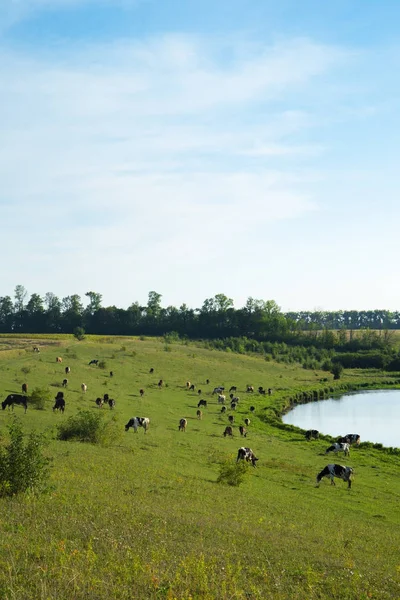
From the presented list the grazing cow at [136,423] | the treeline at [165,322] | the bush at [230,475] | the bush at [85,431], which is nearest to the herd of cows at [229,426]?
the grazing cow at [136,423]

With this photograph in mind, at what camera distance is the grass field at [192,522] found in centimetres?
1148

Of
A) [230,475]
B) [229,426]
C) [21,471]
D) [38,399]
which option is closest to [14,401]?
[38,399]

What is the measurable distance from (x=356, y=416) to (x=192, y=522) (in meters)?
60.3

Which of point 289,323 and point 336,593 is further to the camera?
point 289,323

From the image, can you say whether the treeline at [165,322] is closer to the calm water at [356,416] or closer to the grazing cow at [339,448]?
the calm water at [356,416]

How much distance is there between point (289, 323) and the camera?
6634 inches

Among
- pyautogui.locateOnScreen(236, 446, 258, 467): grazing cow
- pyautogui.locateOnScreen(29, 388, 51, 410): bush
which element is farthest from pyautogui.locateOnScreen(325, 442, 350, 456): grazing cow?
pyautogui.locateOnScreen(29, 388, 51, 410): bush

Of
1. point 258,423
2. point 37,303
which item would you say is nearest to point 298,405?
point 258,423

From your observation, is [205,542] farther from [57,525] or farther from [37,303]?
[37,303]

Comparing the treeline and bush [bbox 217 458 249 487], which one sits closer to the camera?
bush [bbox 217 458 249 487]

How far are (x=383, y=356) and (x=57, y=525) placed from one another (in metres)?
124

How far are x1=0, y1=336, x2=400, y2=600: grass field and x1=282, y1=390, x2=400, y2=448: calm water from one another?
13173mm

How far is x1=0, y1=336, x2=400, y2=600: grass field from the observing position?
1148cm

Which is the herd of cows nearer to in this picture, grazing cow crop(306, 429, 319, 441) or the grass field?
grazing cow crop(306, 429, 319, 441)
